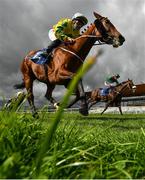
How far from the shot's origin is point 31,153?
2.77 meters

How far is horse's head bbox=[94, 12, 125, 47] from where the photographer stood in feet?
39.2

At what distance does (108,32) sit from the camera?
12172mm

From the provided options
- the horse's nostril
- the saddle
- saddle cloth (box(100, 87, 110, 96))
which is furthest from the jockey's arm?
saddle cloth (box(100, 87, 110, 96))

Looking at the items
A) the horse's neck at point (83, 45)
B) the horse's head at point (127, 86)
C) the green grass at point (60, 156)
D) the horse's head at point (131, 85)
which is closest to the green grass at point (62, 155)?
the green grass at point (60, 156)

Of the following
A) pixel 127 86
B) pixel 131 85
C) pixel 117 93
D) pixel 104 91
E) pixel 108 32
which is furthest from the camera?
pixel 104 91

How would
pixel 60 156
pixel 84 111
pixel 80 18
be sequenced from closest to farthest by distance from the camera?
pixel 60 156
pixel 84 111
pixel 80 18

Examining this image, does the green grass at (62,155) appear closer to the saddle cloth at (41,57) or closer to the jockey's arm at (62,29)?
the jockey's arm at (62,29)

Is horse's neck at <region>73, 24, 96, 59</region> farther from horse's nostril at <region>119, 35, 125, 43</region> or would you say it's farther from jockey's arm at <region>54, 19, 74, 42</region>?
horse's nostril at <region>119, 35, 125, 43</region>

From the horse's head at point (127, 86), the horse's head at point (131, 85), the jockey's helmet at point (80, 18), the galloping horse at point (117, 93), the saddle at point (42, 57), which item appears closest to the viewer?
the jockey's helmet at point (80, 18)

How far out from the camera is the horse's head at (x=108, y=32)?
1196 cm

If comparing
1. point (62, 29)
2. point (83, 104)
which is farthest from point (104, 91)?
point (83, 104)

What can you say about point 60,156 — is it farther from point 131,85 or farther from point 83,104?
point 131,85

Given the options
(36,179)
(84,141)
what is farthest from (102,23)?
(36,179)

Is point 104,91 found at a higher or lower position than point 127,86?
higher
